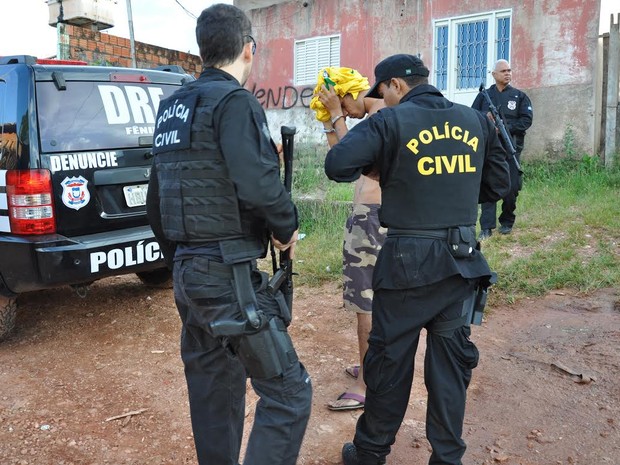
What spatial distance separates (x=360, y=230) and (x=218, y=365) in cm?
115

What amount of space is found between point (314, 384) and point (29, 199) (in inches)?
80.6

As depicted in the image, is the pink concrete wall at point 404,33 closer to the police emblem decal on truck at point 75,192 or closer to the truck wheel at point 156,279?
the truck wheel at point 156,279

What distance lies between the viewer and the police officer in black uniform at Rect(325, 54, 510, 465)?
2.36 meters

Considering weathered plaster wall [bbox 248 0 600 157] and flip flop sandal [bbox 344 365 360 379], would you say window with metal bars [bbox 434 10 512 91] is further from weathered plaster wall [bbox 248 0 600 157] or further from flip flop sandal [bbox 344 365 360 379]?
flip flop sandal [bbox 344 365 360 379]

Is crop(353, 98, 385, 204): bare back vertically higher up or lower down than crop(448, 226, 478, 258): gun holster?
higher up

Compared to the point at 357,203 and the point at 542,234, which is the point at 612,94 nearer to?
the point at 542,234

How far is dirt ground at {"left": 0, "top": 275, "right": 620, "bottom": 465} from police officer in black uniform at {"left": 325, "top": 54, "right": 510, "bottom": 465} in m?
0.44

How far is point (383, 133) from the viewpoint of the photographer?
7.68 feet

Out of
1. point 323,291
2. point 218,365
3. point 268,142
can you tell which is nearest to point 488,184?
point 268,142

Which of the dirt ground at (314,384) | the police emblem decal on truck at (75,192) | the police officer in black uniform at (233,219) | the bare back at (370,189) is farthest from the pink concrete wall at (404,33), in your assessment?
the police officer in black uniform at (233,219)

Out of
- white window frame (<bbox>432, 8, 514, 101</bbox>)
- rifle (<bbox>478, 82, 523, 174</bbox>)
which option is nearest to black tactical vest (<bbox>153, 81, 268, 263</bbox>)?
rifle (<bbox>478, 82, 523, 174</bbox>)

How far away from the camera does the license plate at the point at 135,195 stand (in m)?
4.07

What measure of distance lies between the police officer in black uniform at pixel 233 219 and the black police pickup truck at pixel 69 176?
1.81 meters

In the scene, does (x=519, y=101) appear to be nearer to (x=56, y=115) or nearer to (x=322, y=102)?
(x=322, y=102)
